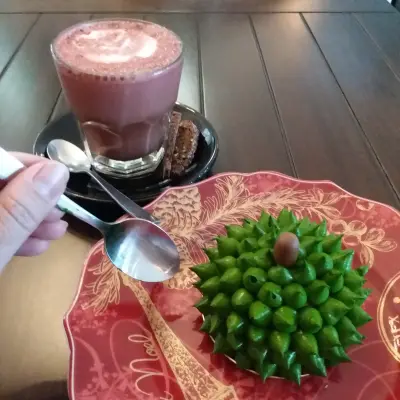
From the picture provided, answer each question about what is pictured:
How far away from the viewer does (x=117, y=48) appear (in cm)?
75

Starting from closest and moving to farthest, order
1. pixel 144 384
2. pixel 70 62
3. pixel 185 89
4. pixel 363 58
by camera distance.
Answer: pixel 144 384 → pixel 70 62 → pixel 185 89 → pixel 363 58

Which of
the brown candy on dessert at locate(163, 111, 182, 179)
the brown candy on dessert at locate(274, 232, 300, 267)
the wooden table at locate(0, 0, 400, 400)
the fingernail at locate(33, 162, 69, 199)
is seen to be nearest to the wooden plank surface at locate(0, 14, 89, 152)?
the wooden table at locate(0, 0, 400, 400)

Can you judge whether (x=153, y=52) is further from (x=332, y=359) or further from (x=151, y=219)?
(x=332, y=359)

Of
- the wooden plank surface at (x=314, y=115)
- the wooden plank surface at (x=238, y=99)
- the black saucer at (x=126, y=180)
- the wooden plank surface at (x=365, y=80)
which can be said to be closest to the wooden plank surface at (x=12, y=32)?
the black saucer at (x=126, y=180)

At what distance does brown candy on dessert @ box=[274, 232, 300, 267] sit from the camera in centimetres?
47

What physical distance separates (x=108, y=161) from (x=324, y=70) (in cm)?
49

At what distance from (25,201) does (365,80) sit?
77cm

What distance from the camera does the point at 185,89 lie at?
3.26ft

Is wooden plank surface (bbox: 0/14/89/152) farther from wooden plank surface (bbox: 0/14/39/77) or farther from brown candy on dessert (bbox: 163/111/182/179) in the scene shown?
brown candy on dessert (bbox: 163/111/182/179)

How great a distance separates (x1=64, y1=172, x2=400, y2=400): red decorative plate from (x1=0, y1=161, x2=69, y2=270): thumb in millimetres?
122

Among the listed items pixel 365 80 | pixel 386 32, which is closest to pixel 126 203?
pixel 365 80

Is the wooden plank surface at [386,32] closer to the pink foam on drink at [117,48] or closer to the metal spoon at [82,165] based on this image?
the pink foam on drink at [117,48]

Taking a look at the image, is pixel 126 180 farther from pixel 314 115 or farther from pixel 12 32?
pixel 12 32

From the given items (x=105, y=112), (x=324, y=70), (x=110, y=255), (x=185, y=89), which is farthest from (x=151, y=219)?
(x=324, y=70)
